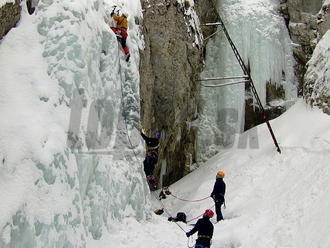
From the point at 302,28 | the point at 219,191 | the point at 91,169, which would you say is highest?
the point at 302,28

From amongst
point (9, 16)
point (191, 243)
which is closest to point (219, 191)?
point (191, 243)

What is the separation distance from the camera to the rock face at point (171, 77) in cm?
1412

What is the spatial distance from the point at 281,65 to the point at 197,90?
4.20 metres

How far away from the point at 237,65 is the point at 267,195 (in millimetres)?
8226

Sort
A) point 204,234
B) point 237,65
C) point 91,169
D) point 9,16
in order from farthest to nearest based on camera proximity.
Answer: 1. point 237,65
2. point 204,234
3. point 91,169
4. point 9,16

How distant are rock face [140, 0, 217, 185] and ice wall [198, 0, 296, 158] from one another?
1.22 m

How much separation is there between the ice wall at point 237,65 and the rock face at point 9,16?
450 inches

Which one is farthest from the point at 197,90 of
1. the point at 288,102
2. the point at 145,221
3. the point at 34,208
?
the point at 34,208

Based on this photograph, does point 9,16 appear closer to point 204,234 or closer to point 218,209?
point 204,234

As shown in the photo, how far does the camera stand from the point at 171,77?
15.1 metres

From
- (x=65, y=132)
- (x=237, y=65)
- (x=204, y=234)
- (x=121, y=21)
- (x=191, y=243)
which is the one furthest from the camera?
(x=237, y=65)

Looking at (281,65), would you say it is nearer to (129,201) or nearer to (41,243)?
(129,201)

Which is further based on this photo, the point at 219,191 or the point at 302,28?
the point at 302,28

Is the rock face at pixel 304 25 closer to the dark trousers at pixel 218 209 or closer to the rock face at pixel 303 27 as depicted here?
the rock face at pixel 303 27
